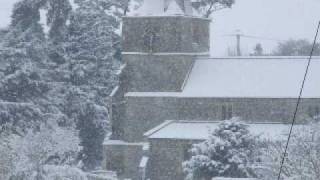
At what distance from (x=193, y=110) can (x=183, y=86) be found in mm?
1526

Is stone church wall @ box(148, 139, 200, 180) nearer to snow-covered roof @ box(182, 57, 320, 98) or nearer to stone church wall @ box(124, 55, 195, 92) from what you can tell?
snow-covered roof @ box(182, 57, 320, 98)

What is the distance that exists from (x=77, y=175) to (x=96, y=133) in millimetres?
19516

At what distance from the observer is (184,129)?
38906mm

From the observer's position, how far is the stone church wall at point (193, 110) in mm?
39562

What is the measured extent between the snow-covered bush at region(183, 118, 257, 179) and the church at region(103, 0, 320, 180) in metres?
4.96

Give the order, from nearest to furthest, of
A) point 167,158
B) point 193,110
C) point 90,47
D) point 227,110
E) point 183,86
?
point 167,158 → point 227,110 → point 193,110 → point 183,86 → point 90,47

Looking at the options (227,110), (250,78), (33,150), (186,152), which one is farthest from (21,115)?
(250,78)

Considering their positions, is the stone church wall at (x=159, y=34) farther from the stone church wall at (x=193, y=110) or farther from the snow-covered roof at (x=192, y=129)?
the snow-covered roof at (x=192, y=129)

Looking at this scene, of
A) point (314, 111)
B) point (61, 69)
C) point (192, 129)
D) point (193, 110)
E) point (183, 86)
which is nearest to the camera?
point (192, 129)

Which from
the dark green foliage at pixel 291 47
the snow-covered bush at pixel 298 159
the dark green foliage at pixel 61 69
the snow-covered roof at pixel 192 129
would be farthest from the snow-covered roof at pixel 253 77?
the dark green foliage at pixel 291 47

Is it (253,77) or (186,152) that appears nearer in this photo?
(186,152)

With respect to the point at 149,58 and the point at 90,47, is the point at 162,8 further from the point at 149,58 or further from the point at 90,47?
the point at 90,47

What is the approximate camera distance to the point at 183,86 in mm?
40531

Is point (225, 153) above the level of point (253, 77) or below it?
below
